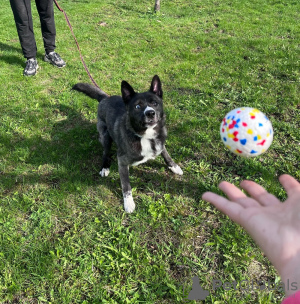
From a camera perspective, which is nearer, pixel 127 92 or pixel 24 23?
pixel 127 92

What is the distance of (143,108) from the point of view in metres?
3.11

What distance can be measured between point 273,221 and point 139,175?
2.39 m

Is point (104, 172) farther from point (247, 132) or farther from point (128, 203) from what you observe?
point (247, 132)

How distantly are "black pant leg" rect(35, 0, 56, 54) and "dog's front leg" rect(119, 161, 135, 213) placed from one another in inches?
196

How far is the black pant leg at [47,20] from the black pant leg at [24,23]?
30 cm

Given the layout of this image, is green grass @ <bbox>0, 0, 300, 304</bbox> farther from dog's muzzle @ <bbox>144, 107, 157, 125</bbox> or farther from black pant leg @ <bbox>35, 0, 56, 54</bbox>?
dog's muzzle @ <bbox>144, 107, 157, 125</bbox>

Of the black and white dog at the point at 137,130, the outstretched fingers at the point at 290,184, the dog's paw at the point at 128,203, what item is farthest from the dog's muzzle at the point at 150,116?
the outstretched fingers at the point at 290,184

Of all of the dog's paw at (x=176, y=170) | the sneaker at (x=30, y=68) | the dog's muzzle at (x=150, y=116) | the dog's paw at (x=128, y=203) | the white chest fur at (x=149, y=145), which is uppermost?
the dog's muzzle at (x=150, y=116)

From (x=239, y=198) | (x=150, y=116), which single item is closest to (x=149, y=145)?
(x=150, y=116)

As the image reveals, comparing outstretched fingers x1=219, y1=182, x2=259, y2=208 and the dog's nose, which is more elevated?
outstretched fingers x1=219, y1=182, x2=259, y2=208

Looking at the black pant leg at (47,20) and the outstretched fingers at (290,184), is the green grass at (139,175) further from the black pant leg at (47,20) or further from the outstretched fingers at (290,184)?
the outstretched fingers at (290,184)

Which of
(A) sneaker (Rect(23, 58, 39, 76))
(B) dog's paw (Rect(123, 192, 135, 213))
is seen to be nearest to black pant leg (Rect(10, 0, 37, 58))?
(A) sneaker (Rect(23, 58, 39, 76))

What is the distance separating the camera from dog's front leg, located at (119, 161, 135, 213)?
3170 millimetres

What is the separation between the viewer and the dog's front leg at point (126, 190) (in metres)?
3.17
